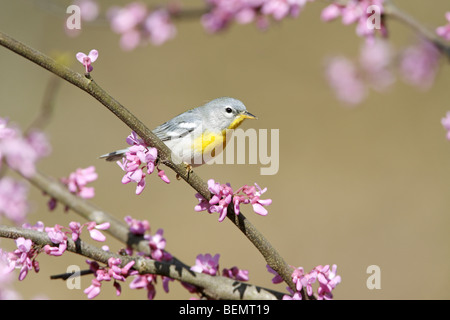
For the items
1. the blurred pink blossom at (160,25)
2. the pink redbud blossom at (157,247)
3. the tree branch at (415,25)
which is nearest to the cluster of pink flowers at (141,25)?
the blurred pink blossom at (160,25)

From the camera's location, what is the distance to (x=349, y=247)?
6539 mm

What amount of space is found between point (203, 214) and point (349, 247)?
2.27 meters

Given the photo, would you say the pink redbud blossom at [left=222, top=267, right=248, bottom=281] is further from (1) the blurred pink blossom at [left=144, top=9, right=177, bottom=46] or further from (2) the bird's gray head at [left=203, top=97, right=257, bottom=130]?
(1) the blurred pink blossom at [left=144, top=9, right=177, bottom=46]

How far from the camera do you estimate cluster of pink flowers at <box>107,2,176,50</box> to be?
379cm

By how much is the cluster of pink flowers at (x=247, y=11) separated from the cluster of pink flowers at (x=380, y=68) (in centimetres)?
123

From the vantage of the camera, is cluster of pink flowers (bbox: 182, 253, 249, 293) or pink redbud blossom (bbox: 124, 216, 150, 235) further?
pink redbud blossom (bbox: 124, 216, 150, 235)

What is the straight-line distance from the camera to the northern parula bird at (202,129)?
271 cm

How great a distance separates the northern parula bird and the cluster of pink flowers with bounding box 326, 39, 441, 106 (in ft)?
5.45

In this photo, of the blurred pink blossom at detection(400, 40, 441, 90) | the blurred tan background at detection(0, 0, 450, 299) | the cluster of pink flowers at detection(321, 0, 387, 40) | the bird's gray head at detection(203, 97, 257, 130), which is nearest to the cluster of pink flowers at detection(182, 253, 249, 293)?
A: the bird's gray head at detection(203, 97, 257, 130)

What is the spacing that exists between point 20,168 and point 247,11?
168cm

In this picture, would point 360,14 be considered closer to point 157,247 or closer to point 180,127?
point 180,127

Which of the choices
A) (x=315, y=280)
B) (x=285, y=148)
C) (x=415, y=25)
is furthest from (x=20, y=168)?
(x=285, y=148)

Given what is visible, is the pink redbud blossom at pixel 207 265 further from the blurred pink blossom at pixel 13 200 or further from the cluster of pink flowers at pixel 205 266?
the blurred pink blossom at pixel 13 200
